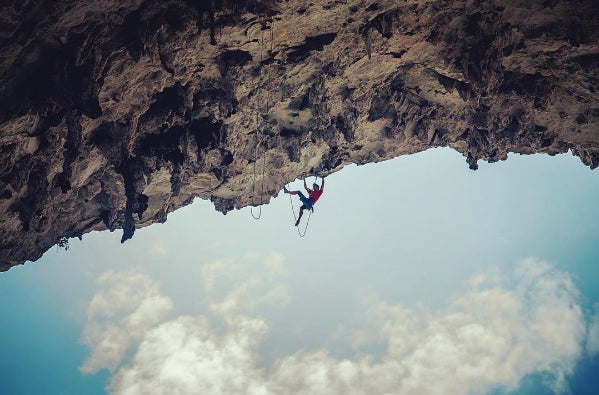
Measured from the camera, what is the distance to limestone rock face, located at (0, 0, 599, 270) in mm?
10414

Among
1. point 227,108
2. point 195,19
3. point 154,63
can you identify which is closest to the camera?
point 195,19

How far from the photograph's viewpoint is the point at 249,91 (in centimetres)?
1418

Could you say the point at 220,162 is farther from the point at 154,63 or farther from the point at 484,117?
the point at 484,117

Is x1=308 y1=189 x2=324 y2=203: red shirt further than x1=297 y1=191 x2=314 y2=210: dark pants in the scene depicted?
No

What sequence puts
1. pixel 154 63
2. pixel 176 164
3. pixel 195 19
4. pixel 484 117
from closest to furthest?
pixel 195 19 → pixel 154 63 → pixel 176 164 → pixel 484 117

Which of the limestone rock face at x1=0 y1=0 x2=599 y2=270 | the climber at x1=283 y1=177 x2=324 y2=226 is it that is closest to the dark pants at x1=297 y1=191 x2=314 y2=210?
the climber at x1=283 y1=177 x2=324 y2=226

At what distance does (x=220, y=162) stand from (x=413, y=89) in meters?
8.81

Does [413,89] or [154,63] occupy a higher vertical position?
[413,89]

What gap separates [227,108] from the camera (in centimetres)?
1412

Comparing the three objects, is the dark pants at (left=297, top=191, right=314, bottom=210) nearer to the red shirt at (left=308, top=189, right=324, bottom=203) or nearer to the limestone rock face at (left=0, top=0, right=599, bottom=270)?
the red shirt at (left=308, top=189, right=324, bottom=203)

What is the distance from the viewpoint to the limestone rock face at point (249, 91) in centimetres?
1041

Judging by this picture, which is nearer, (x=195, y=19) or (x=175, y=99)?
(x=195, y=19)

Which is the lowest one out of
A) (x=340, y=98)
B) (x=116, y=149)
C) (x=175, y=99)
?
(x=116, y=149)

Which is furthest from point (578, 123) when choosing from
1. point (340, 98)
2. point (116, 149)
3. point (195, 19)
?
point (116, 149)
